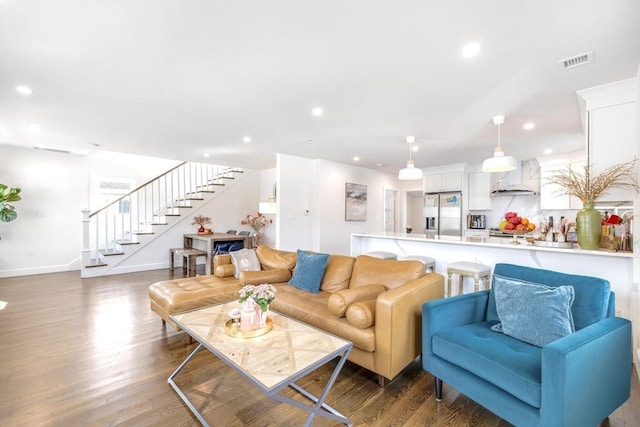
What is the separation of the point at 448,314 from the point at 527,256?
1.77m

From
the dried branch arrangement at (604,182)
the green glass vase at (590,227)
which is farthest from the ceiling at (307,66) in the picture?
the green glass vase at (590,227)

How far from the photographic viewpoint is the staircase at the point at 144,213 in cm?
588

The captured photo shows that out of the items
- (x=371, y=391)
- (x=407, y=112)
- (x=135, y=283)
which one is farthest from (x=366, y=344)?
(x=135, y=283)

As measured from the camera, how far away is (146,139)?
480 cm

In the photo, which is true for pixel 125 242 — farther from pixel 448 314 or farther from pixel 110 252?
pixel 448 314

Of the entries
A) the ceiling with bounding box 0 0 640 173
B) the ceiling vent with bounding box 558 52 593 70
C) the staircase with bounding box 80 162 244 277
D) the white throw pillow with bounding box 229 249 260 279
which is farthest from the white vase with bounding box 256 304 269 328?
the staircase with bounding box 80 162 244 277

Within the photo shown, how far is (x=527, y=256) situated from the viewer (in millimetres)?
3090

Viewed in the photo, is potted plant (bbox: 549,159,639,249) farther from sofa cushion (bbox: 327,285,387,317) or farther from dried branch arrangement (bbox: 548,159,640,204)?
sofa cushion (bbox: 327,285,387,317)

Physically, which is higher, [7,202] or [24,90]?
[24,90]

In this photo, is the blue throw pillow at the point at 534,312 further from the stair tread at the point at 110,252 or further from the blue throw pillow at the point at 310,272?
the stair tread at the point at 110,252

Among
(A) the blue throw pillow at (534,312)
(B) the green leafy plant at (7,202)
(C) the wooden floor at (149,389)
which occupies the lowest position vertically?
(C) the wooden floor at (149,389)

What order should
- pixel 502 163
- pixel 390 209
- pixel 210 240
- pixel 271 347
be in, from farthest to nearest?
1. pixel 390 209
2. pixel 210 240
3. pixel 502 163
4. pixel 271 347

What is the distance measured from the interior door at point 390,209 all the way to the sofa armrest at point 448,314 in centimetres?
569

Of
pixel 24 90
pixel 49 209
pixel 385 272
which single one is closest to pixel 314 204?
pixel 385 272
